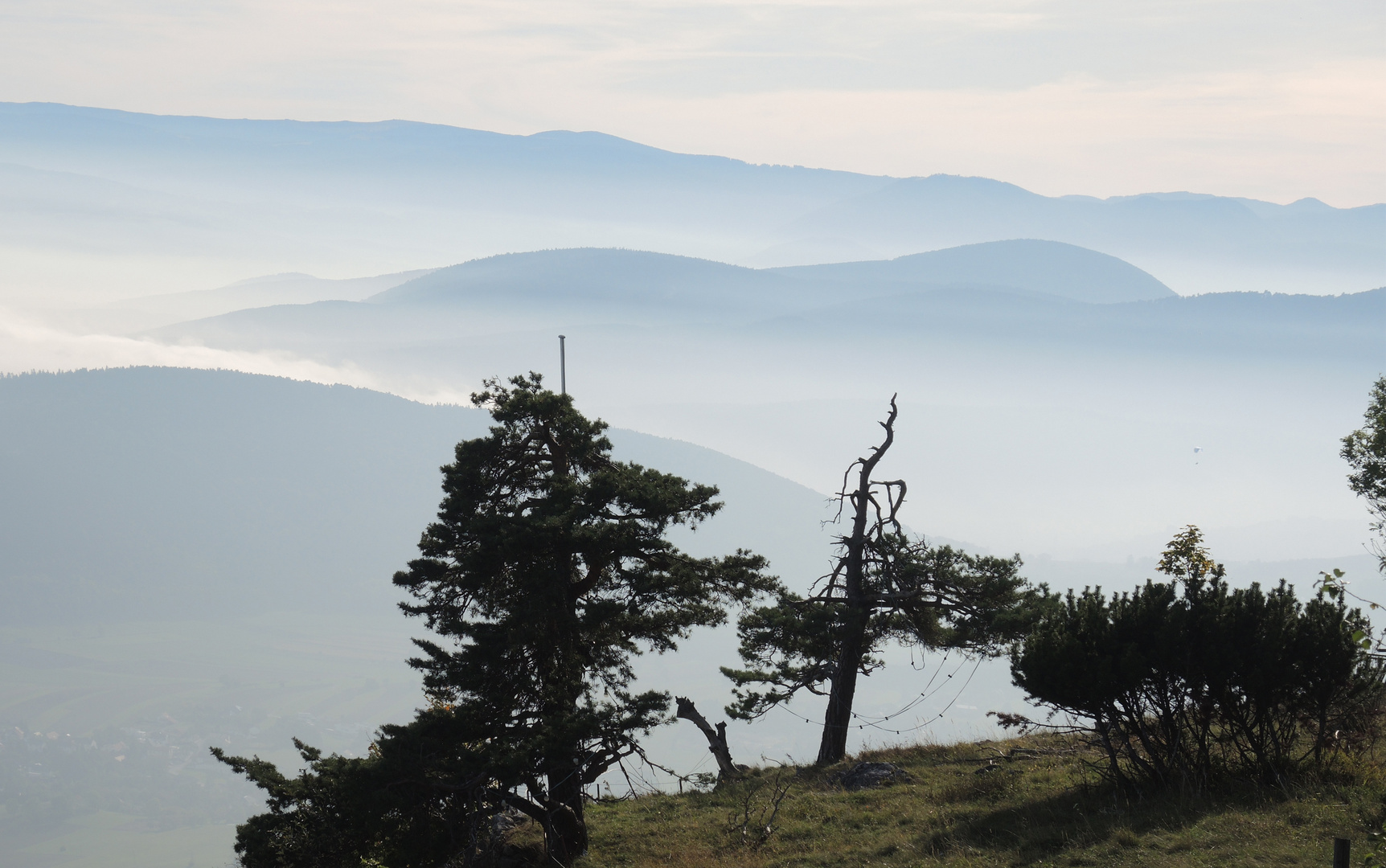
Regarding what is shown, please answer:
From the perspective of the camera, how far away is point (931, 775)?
21156mm

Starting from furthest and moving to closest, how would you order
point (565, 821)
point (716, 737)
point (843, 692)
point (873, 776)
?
1. point (843, 692)
2. point (716, 737)
3. point (873, 776)
4. point (565, 821)

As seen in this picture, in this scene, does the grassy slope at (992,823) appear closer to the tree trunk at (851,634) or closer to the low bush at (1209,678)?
the low bush at (1209,678)

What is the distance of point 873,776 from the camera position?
69.9 ft

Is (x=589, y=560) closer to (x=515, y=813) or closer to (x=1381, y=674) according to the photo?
(x=515, y=813)

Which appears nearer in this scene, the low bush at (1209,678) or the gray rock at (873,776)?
the low bush at (1209,678)

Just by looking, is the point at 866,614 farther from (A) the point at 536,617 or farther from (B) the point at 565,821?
(A) the point at 536,617

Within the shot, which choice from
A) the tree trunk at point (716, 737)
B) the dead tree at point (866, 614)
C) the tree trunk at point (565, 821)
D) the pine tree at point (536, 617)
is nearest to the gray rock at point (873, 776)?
the dead tree at point (866, 614)

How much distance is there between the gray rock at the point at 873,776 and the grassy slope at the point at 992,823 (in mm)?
299

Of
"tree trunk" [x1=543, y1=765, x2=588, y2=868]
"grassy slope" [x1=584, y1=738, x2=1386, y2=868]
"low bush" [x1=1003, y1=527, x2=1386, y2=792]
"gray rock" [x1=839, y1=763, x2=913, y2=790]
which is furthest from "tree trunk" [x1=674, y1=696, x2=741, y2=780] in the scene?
"low bush" [x1=1003, y1=527, x2=1386, y2=792]

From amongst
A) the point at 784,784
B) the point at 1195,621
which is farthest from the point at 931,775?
the point at 1195,621

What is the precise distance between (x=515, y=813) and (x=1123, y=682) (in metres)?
12.2

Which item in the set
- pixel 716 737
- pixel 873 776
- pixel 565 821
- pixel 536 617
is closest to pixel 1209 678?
pixel 873 776

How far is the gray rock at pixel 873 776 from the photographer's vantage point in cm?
2103

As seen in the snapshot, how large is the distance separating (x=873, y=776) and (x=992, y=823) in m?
4.79
